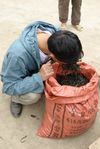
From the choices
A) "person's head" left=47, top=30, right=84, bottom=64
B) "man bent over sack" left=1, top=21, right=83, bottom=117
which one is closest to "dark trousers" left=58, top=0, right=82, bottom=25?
"man bent over sack" left=1, top=21, right=83, bottom=117

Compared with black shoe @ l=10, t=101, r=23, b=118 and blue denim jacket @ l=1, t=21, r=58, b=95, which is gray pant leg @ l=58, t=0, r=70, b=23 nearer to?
blue denim jacket @ l=1, t=21, r=58, b=95

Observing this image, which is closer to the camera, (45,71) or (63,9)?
(45,71)

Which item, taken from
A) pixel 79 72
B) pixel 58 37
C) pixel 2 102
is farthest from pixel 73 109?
pixel 2 102

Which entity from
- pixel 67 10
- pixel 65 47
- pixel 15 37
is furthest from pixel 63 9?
pixel 65 47

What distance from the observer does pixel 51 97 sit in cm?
193

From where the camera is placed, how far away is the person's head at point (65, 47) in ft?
5.82

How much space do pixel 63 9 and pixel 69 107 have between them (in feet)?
5.62

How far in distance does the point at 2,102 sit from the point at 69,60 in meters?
0.79

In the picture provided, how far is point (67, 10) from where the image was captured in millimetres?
3389

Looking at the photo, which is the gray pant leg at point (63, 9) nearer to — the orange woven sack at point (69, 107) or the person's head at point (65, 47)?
the orange woven sack at point (69, 107)

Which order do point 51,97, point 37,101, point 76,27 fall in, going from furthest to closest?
point 76,27, point 37,101, point 51,97

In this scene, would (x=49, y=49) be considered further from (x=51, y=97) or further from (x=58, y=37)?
(x=51, y=97)

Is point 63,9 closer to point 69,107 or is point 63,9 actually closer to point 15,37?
point 15,37

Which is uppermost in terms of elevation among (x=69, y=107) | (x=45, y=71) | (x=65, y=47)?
(x=65, y=47)
